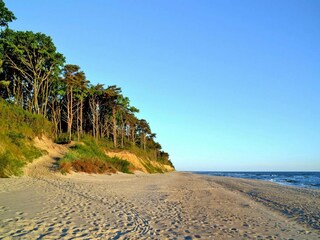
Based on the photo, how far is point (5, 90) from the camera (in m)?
41.5

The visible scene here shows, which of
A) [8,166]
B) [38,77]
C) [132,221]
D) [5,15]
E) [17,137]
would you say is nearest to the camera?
[132,221]

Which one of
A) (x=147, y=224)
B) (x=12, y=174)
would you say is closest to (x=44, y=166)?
(x=12, y=174)

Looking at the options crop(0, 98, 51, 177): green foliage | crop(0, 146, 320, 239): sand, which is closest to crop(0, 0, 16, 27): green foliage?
crop(0, 98, 51, 177): green foliage

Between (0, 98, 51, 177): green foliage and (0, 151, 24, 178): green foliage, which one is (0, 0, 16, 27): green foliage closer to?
(0, 98, 51, 177): green foliage

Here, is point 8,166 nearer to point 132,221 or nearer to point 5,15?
point 132,221

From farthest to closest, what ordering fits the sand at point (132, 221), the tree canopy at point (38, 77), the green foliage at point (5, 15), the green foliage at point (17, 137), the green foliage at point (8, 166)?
the tree canopy at point (38, 77) → the green foliage at point (5, 15) → the green foliage at point (17, 137) → the green foliage at point (8, 166) → the sand at point (132, 221)

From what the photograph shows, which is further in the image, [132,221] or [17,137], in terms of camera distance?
[17,137]

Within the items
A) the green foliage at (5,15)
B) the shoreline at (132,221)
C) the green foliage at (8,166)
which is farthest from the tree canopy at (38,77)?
the shoreline at (132,221)

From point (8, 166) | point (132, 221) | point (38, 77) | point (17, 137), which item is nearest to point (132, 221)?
point (132, 221)

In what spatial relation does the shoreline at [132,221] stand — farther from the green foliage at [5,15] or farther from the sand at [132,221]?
the green foliage at [5,15]

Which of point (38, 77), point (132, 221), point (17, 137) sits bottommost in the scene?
point (132, 221)

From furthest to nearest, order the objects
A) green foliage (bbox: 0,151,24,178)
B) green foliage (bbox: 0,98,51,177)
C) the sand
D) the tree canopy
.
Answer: the tree canopy < green foliage (bbox: 0,98,51,177) < green foliage (bbox: 0,151,24,178) < the sand

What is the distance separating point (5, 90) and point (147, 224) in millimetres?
41107

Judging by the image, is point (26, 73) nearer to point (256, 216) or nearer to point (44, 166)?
point (44, 166)
